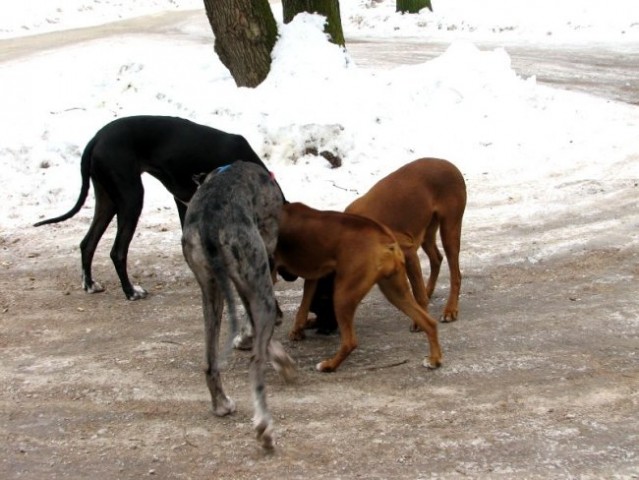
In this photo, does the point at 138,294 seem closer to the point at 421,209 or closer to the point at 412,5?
the point at 421,209

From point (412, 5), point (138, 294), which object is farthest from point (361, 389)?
point (412, 5)

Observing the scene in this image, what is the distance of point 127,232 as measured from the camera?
7.06 m

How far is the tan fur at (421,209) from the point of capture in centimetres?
600

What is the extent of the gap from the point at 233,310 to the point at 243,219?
23.8 inches

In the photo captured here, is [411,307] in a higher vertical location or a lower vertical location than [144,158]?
lower

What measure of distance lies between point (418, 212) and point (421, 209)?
0.13 feet

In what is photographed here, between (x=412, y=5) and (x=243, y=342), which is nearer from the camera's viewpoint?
(x=243, y=342)

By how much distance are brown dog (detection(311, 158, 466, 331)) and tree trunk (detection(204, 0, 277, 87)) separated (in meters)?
5.87

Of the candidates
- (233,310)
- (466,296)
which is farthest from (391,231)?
(233,310)

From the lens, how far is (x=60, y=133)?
10.7m

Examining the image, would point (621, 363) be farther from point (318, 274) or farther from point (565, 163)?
point (565, 163)

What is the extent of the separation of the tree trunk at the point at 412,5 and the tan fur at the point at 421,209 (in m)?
20.7

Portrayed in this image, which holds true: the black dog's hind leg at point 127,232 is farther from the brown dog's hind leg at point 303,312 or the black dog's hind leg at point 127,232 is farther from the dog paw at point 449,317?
the dog paw at point 449,317

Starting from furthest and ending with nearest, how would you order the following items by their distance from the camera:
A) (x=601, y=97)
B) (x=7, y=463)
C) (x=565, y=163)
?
(x=601, y=97) → (x=565, y=163) → (x=7, y=463)
